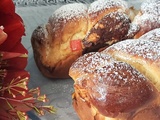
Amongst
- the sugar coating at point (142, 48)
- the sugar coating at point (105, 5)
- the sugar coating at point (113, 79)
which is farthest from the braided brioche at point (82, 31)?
the sugar coating at point (113, 79)

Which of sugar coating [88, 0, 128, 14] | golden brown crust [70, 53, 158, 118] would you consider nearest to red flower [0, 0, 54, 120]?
golden brown crust [70, 53, 158, 118]

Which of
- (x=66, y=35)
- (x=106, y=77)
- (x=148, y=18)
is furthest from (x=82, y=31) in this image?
(x=106, y=77)

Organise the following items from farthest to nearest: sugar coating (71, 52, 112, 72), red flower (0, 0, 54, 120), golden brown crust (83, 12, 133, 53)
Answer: golden brown crust (83, 12, 133, 53) → sugar coating (71, 52, 112, 72) → red flower (0, 0, 54, 120)

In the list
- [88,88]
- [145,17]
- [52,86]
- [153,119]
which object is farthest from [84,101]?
[145,17]

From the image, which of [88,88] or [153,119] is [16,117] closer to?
[88,88]

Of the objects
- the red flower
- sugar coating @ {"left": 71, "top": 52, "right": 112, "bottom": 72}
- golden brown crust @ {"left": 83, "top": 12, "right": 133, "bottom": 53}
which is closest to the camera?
the red flower

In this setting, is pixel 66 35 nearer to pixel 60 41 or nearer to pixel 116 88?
pixel 60 41

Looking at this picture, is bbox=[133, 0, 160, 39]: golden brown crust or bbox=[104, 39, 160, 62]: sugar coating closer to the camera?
bbox=[104, 39, 160, 62]: sugar coating

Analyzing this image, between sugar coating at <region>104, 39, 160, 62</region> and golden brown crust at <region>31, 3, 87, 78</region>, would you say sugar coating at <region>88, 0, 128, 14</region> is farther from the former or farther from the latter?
sugar coating at <region>104, 39, 160, 62</region>
